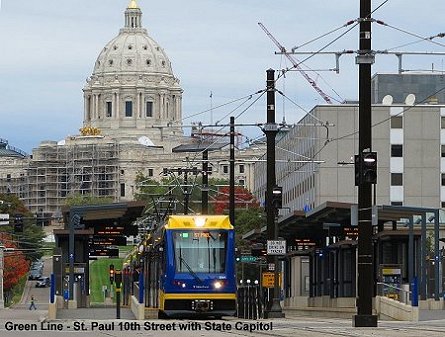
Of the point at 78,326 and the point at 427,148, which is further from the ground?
the point at 427,148

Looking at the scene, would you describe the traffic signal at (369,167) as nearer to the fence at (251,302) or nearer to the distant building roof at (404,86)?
the fence at (251,302)

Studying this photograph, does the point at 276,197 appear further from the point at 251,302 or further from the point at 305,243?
the point at 305,243

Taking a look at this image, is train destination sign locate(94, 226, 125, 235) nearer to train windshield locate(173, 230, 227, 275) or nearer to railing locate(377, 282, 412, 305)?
railing locate(377, 282, 412, 305)

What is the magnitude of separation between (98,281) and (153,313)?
425 ft

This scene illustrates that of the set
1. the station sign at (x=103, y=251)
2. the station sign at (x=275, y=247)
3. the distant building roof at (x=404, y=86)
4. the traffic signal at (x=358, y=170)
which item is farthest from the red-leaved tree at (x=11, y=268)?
the traffic signal at (x=358, y=170)

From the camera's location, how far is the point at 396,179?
459 ft

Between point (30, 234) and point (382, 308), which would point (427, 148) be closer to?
point (30, 234)

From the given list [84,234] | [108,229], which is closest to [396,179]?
[108,229]

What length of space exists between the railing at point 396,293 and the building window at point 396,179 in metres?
83.4

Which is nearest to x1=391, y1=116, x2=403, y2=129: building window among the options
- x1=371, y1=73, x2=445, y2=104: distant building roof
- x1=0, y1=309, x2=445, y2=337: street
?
x1=371, y1=73, x2=445, y2=104: distant building roof

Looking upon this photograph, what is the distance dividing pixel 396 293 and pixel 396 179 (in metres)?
87.0

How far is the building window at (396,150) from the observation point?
139 meters

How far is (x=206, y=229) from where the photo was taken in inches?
2042

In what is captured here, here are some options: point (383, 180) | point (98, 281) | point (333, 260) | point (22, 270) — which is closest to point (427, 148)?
point (383, 180)
